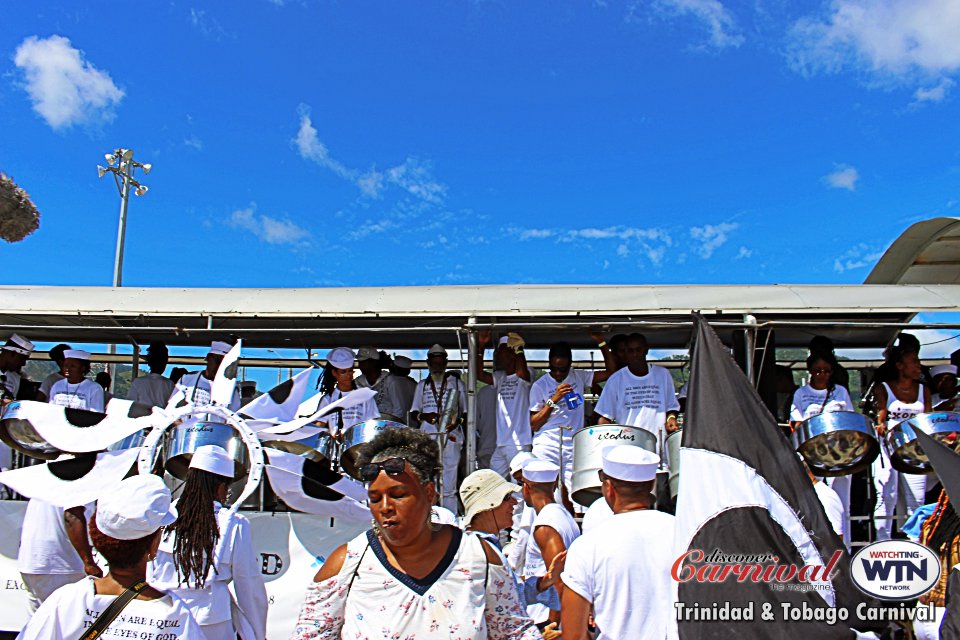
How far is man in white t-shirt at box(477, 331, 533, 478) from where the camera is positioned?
7062 millimetres

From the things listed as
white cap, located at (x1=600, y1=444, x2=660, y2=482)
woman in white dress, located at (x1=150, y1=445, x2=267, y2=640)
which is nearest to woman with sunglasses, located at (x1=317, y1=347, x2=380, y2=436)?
woman in white dress, located at (x1=150, y1=445, x2=267, y2=640)

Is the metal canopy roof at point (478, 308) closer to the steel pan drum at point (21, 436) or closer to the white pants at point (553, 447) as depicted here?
the white pants at point (553, 447)

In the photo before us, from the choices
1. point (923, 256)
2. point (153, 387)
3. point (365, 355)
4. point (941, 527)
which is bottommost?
point (941, 527)

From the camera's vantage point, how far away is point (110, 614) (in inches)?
97.3

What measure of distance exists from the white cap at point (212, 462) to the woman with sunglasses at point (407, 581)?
1370mm

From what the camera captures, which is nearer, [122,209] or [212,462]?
[212,462]

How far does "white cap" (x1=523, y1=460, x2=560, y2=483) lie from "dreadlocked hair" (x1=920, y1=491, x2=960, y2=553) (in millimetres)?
1893

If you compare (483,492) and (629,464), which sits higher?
(629,464)

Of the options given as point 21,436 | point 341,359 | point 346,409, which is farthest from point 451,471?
point 21,436

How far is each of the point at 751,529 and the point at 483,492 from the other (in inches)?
68.2

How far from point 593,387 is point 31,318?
565 cm

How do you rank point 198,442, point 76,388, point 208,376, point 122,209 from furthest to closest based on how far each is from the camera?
point 122,209
point 208,376
point 76,388
point 198,442

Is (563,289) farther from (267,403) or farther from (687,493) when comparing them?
(687,493)

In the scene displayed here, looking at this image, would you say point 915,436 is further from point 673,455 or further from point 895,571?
point 895,571
